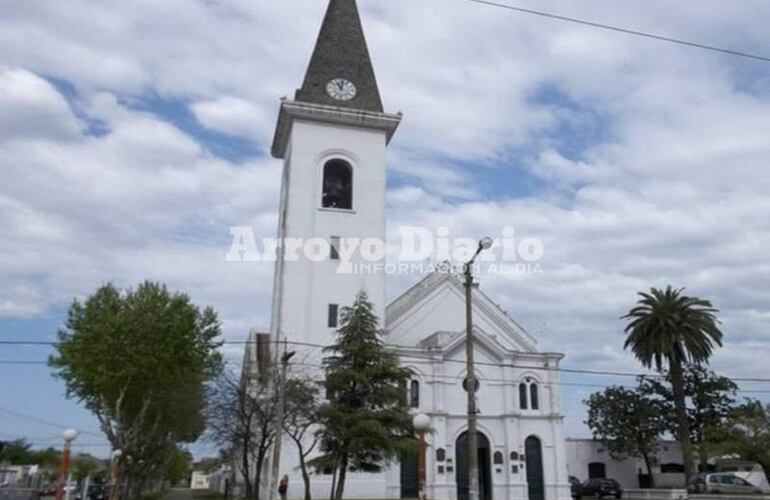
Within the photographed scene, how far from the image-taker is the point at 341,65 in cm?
4062

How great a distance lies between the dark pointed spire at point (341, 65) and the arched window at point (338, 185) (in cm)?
364

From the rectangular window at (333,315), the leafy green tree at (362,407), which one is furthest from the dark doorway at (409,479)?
the leafy green tree at (362,407)

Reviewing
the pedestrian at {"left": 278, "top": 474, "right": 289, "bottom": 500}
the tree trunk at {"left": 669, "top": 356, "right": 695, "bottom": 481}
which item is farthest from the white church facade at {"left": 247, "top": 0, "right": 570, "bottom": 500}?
the tree trunk at {"left": 669, "top": 356, "right": 695, "bottom": 481}

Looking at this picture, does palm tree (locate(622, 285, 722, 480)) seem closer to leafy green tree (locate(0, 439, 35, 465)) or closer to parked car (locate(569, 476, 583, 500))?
parked car (locate(569, 476, 583, 500))

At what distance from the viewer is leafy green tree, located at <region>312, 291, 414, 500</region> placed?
2466 centimetres

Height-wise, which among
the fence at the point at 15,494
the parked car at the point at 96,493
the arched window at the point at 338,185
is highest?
the arched window at the point at 338,185

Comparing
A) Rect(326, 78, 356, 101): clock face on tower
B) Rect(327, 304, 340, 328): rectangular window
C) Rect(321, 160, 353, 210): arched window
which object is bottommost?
Rect(327, 304, 340, 328): rectangular window

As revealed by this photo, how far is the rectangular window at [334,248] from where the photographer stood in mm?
37844

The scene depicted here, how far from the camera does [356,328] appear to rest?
1044 inches

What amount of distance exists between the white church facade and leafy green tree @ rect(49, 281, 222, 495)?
5.10m

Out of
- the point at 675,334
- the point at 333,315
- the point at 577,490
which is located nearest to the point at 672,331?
the point at 675,334

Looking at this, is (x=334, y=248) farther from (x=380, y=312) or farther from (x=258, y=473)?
(x=258, y=473)

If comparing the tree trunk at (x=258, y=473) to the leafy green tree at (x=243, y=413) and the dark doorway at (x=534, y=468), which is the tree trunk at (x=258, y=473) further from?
the dark doorway at (x=534, y=468)

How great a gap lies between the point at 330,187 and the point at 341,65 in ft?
24.5
